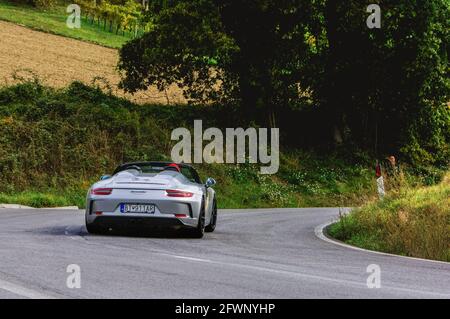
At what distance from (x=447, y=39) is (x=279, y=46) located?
7.47 metres

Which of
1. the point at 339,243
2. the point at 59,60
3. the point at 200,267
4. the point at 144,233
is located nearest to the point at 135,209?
the point at 144,233

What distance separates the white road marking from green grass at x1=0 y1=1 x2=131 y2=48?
62857mm

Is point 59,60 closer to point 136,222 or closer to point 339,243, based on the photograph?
point 136,222

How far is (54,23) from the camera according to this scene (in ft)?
251

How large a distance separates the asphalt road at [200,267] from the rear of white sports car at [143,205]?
1.02 ft

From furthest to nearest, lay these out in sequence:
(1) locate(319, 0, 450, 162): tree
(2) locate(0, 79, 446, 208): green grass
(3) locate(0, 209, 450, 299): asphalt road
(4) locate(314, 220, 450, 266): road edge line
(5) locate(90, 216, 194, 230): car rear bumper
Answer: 1. (1) locate(319, 0, 450, 162): tree
2. (2) locate(0, 79, 446, 208): green grass
3. (5) locate(90, 216, 194, 230): car rear bumper
4. (4) locate(314, 220, 450, 266): road edge line
5. (3) locate(0, 209, 450, 299): asphalt road

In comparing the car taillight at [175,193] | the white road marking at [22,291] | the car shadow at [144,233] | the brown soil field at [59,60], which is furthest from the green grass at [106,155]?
the white road marking at [22,291]

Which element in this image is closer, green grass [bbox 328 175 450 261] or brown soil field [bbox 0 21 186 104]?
green grass [bbox 328 175 450 261]

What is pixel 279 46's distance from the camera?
40.2m

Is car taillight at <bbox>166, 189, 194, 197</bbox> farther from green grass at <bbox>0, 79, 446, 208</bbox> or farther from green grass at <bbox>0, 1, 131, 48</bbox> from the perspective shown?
green grass at <bbox>0, 1, 131, 48</bbox>

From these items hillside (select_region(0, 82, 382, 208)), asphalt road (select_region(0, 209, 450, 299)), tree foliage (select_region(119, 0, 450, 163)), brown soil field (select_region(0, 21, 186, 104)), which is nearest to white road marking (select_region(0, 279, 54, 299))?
asphalt road (select_region(0, 209, 450, 299))

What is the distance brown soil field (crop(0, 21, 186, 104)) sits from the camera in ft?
157

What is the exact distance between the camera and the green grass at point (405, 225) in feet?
46.8
